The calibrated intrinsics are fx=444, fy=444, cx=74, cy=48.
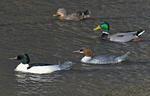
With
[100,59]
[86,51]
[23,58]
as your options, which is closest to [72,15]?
[86,51]

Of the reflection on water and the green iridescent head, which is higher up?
the green iridescent head

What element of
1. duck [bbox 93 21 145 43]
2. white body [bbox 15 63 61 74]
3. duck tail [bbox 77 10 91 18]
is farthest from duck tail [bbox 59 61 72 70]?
duck tail [bbox 77 10 91 18]

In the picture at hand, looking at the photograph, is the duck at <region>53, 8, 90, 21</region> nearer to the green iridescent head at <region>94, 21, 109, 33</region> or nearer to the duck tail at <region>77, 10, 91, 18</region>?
the duck tail at <region>77, 10, 91, 18</region>

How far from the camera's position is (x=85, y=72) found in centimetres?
1222

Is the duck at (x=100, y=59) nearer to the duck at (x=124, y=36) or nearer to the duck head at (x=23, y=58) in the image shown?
the duck head at (x=23, y=58)

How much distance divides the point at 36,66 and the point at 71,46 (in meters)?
→ 2.22

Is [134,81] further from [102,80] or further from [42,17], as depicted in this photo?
[42,17]

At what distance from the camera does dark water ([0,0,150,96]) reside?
11.1m

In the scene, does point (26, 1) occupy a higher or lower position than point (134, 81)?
higher

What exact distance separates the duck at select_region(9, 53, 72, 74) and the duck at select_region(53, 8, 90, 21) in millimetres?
4806

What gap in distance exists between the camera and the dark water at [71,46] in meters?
11.1

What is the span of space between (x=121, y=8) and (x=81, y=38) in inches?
165

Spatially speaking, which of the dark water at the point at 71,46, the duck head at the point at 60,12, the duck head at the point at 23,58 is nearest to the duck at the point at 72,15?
the duck head at the point at 60,12

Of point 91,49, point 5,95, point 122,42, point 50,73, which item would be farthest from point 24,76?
point 122,42
